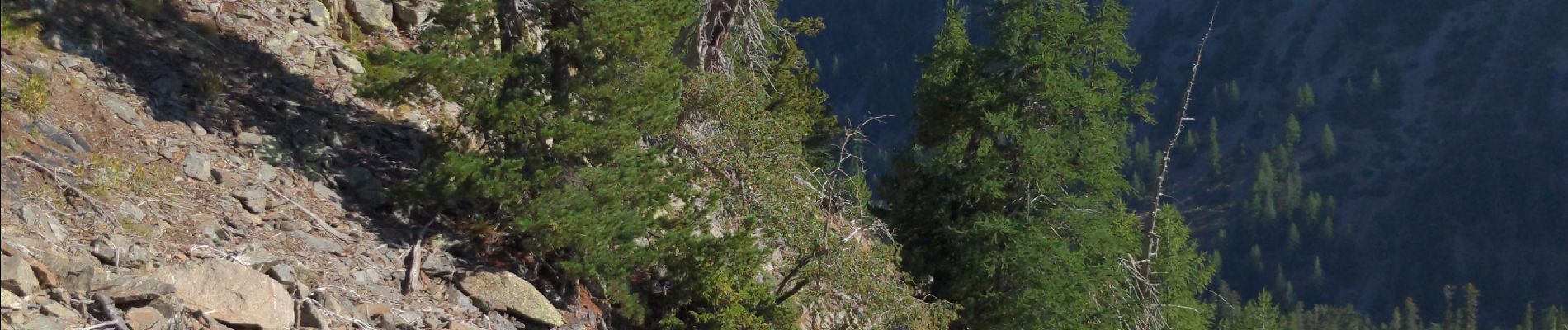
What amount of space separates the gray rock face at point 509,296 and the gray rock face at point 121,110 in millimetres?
2677

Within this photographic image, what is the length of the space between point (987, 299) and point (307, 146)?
9.27m

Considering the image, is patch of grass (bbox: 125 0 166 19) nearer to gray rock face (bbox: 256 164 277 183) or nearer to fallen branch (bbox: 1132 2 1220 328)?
gray rock face (bbox: 256 164 277 183)

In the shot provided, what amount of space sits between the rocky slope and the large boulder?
0.01m

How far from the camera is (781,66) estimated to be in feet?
72.9

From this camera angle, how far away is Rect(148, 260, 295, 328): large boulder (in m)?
7.41

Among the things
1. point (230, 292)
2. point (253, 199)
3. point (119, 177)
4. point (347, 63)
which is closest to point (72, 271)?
point (230, 292)

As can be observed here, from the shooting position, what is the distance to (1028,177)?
1658 cm

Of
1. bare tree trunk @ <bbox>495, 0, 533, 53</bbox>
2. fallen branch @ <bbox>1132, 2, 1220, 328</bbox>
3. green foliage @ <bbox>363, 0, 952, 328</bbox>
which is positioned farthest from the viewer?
fallen branch @ <bbox>1132, 2, 1220, 328</bbox>

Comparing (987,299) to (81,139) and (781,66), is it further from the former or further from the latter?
(81,139)

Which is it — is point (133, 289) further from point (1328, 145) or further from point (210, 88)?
point (1328, 145)

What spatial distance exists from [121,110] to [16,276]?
3.20 metres

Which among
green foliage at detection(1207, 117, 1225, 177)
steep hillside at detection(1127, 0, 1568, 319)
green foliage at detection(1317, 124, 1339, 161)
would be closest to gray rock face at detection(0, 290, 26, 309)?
steep hillside at detection(1127, 0, 1568, 319)

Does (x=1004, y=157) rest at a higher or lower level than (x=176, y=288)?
lower

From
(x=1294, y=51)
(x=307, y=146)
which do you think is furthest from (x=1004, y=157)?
(x=1294, y=51)
